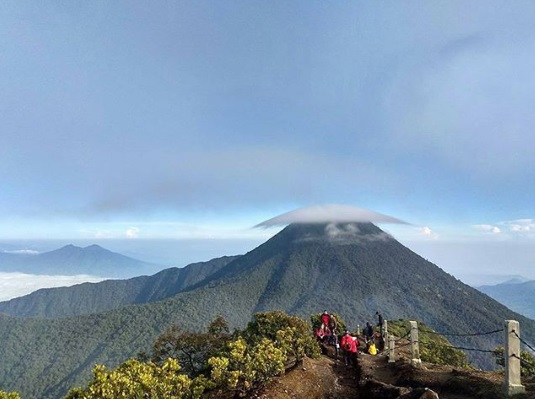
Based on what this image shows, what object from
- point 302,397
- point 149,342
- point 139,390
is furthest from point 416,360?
point 149,342

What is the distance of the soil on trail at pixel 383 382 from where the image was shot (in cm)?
1356

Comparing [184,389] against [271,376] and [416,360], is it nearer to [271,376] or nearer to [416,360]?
[271,376]

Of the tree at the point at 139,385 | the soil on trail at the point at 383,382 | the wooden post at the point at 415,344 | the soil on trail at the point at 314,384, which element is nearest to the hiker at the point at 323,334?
the soil on trail at the point at 383,382

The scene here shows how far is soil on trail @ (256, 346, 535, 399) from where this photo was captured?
44.5 ft

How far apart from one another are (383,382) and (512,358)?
21.8ft

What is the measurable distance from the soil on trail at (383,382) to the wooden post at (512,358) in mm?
275

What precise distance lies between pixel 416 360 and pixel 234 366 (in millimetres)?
9025

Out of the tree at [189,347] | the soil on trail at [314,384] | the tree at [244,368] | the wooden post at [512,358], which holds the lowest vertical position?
the tree at [189,347]

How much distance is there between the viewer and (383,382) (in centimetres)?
1723

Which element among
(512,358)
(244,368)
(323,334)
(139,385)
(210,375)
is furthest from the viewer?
(323,334)

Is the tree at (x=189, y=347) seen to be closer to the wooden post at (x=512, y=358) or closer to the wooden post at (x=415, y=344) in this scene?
the wooden post at (x=415, y=344)

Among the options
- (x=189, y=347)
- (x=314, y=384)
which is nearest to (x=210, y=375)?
(x=314, y=384)

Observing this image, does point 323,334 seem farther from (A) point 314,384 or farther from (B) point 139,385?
(B) point 139,385

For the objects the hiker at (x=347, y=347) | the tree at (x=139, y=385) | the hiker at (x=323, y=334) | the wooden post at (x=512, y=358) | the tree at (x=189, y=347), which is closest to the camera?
the tree at (x=139, y=385)
